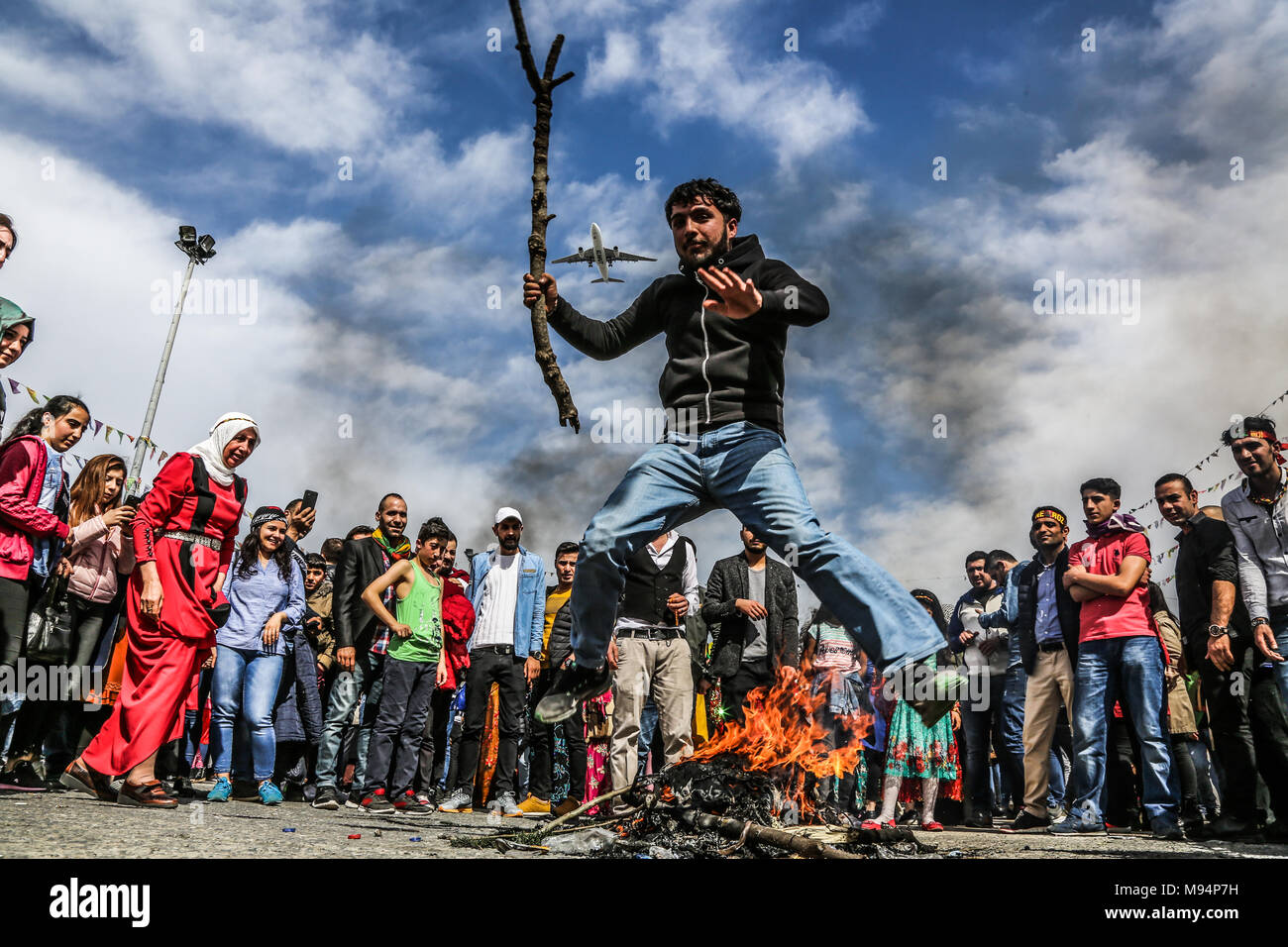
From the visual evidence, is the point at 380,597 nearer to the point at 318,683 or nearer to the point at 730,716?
the point at 318,683

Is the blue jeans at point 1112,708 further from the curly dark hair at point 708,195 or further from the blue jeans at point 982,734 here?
the curly dark hair at point 708,195

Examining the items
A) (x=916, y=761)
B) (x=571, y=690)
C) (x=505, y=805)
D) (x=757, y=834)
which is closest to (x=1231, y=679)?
(x=916, y=761)

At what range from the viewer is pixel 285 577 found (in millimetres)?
7082

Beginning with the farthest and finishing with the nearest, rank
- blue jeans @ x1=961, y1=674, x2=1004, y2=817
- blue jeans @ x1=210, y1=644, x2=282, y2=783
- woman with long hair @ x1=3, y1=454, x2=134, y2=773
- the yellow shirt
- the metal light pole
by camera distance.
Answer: the metal light pole < the yellow shirt < blue jeans @ x1=961, y1=674, x2=1004, y2=817 < blue jeans @ x1=210, y1=644, x2=282, y2=783 < woman with long hair @ x1=3, y1=454, x2=134, y2=773

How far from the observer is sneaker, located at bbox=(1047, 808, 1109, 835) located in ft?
19.2

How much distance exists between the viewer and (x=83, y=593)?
6.38m

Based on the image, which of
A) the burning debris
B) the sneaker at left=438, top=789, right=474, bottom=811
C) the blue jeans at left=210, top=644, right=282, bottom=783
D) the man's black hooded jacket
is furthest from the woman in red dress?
the man's black hooded jacket

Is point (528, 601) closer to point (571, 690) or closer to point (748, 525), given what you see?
point (571, 690)

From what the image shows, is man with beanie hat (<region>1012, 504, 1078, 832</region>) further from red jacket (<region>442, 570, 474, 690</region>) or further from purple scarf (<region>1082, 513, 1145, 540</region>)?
red jacket (<region>442, 570, 474, 690</region>)

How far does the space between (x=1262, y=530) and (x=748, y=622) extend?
3.70 meters

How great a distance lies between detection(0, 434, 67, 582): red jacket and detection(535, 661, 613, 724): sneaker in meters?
3.30

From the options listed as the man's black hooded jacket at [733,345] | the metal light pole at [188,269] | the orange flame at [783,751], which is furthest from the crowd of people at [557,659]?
the metal light pole at [188,269]
